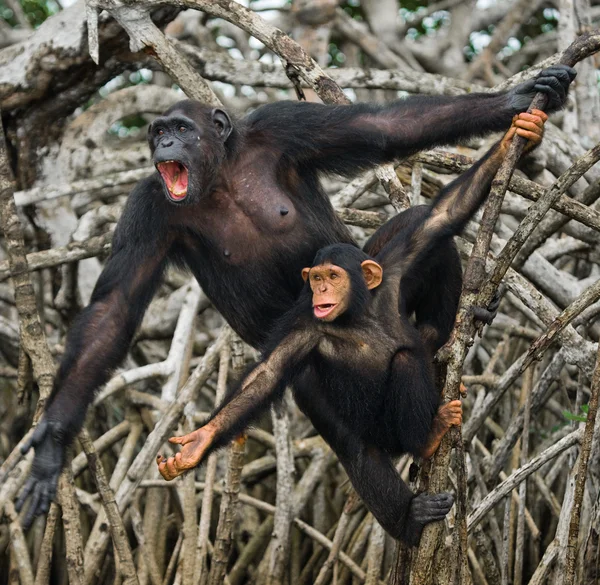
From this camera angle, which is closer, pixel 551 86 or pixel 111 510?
pixel 551 86

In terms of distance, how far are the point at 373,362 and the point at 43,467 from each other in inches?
67.2

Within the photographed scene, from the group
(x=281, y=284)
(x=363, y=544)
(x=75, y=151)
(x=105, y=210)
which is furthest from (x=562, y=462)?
(x=75, y=151)

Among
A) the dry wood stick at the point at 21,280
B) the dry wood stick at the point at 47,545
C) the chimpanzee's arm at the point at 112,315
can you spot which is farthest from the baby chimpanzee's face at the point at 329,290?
the dry wood stick at the point at 47,545

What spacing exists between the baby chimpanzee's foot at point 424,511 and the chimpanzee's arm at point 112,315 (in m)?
1.74

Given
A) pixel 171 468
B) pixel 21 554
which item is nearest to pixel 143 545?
pixel 21 554

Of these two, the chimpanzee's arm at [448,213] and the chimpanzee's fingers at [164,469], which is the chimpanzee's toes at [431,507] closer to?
the chimpanzee's arm at [448,213]

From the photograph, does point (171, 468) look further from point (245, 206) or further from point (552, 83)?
point (552, 83)

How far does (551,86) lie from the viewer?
5051 mm

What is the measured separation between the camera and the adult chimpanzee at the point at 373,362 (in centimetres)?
509

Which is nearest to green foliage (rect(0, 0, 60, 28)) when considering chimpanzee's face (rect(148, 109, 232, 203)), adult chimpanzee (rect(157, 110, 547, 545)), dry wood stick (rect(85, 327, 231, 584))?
dry wood stick (rect(85, 327, 231, 584))

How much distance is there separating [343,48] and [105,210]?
4.83 meters

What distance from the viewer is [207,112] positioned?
5.77 metres

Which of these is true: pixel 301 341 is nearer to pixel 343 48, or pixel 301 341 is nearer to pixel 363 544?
pixel 363 544

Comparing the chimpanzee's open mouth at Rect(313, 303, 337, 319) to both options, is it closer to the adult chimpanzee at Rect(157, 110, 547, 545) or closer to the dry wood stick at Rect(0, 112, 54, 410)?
the adult chimpanzee at Rect(157, 110, 547, 545)
